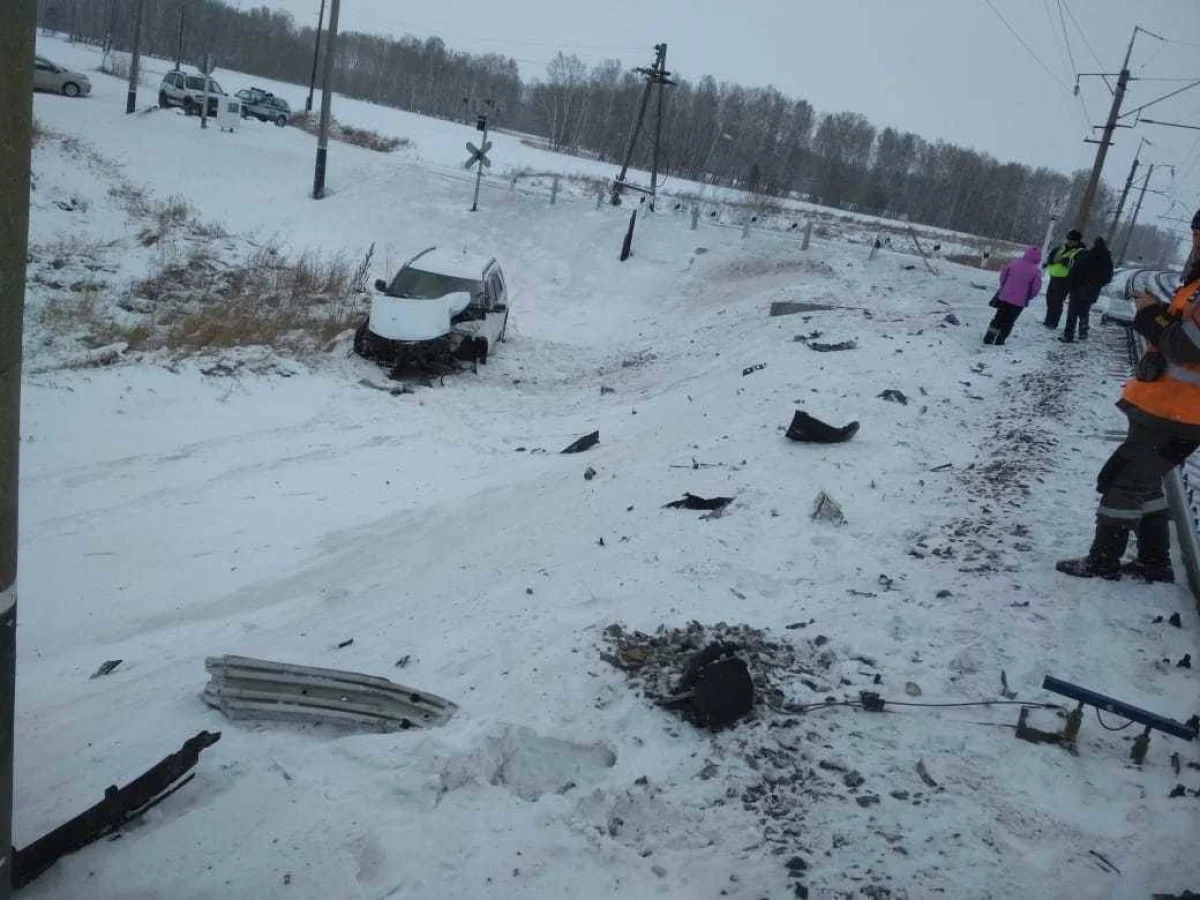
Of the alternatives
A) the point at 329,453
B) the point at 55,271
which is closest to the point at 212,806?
the point at 329,453

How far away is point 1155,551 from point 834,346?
7280 millimetres

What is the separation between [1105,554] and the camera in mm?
5227

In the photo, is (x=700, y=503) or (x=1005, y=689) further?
(x=700, y=503)

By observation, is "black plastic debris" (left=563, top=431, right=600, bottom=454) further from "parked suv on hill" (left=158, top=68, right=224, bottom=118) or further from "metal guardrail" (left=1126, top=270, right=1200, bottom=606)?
"parked suv on hill" (left=158, top=68, right=224, bottom=118)

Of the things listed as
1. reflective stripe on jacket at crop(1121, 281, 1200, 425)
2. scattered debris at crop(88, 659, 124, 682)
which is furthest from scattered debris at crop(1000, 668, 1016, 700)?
scattered debris at crop(88, 659, 124, 682)

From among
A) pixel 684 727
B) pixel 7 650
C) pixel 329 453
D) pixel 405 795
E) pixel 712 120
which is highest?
pixel 712 120

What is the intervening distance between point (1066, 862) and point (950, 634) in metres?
1.80

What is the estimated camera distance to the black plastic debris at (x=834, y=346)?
11938 millimetres

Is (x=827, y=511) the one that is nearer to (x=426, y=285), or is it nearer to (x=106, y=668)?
(x=106, y=668)

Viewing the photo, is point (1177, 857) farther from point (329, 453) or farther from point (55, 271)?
point (55, 271)

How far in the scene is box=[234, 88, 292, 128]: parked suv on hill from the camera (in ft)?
125

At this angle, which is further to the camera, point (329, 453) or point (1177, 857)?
point (329, 453)

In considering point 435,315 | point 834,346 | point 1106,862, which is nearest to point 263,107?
point 435,315

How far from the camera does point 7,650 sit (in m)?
1.98
